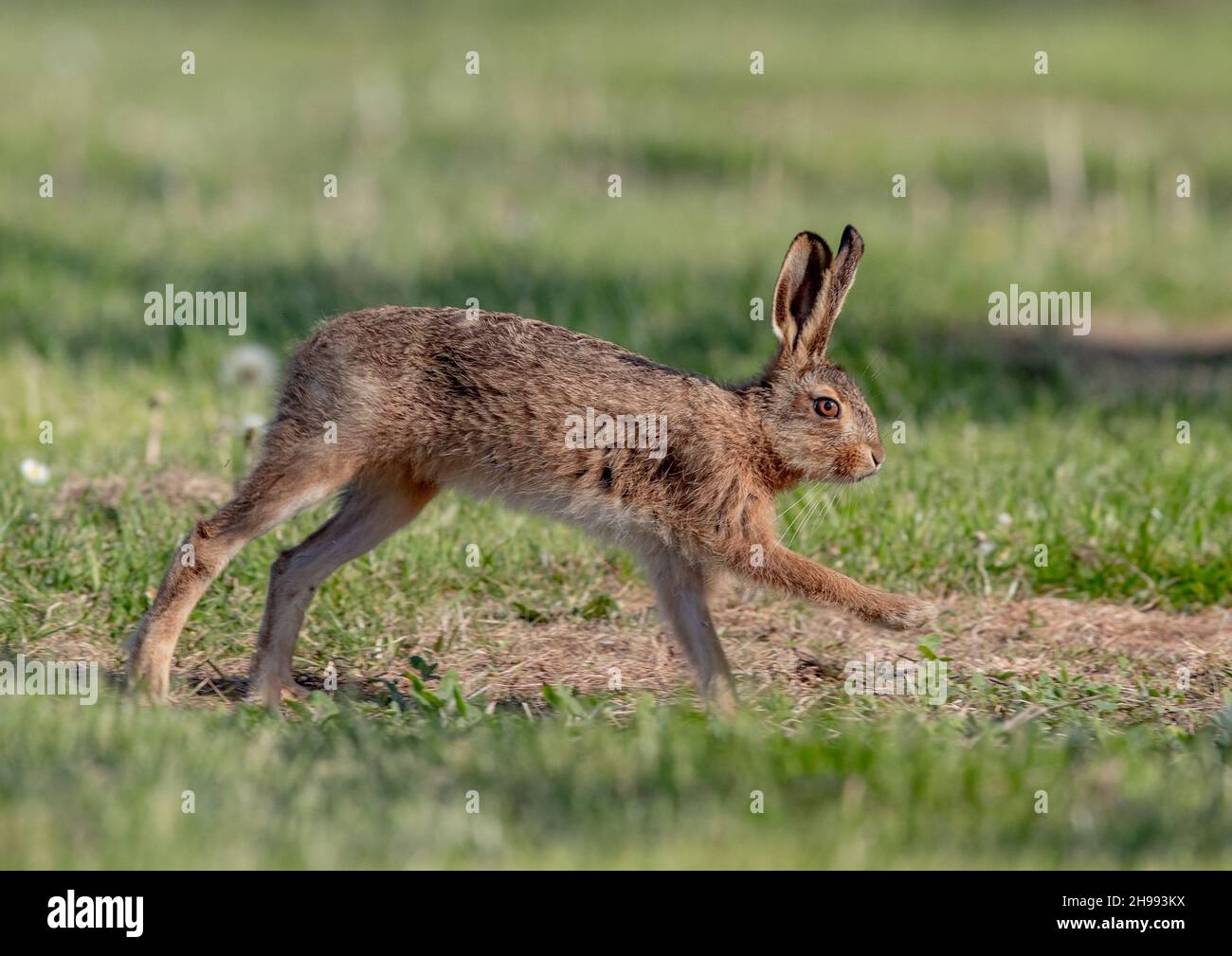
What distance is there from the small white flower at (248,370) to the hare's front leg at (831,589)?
3641 millimetres

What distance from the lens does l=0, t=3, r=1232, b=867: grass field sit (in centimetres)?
435

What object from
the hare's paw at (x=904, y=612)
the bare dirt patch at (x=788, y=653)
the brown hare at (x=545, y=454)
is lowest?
the bare dirt patch at (x=788, y=653)

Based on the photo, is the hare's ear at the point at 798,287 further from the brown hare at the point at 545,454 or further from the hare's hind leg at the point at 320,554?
Result: the hare's hind leg at the point at 320,554

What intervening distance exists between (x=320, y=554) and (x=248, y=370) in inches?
115

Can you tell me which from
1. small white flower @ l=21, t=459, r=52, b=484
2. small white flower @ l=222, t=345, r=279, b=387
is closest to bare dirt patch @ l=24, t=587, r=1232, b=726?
small white flower @ l=21, t=459, r=52, b=484

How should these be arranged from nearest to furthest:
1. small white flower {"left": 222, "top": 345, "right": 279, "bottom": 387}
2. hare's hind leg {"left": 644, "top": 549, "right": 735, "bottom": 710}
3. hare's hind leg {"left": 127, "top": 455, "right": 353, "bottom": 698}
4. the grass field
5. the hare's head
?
the grass field → hare's hind leg {"left": 127, "top": 455, "right": 353, "bottom": 698} → hare's hind leg {"left": 644, "top": 549, "right": 735, "bottom": 710} → the hare's head → small white flower {"left": 222, "top": 345, "right": 279, "bottom": 387}

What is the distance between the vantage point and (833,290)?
19.7 feet

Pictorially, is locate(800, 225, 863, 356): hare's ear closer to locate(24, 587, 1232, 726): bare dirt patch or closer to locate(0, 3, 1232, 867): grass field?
locate(0, 3, 1232, 867): grass field

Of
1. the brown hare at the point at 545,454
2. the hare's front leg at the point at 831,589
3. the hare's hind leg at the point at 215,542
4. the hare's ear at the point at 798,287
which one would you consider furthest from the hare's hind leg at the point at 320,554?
the hare's ear at the point at 798,287

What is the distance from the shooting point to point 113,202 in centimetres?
1216

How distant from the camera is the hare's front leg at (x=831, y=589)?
18.7 ft

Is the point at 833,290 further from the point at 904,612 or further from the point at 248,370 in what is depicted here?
the point at 248,370
